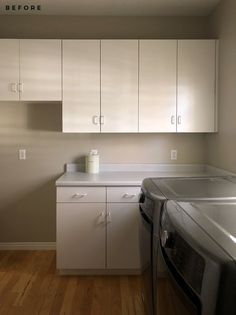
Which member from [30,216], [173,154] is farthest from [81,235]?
[173,154]

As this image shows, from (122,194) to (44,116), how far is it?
4.00ft

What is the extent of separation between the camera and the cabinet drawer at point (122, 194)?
264cm

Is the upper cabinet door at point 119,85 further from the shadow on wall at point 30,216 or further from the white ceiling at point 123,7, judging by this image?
the shadow on wall at point 30,216

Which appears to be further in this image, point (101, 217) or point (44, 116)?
point (44, 116)

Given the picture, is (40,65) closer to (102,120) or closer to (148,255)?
(102,120)

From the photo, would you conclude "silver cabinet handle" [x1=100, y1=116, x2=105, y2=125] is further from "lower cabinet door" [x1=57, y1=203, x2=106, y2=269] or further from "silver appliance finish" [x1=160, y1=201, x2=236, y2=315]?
"silver appliance finish" [x1=160, y1=201, x2=236, y2=315]

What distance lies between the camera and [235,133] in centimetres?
253

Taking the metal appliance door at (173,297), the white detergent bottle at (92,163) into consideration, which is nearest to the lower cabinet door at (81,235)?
the white detergent bottle at (92,163)

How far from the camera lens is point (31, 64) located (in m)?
2.80

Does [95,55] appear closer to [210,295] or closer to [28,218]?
[28,218]

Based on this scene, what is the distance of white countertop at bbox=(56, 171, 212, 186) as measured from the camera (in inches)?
103

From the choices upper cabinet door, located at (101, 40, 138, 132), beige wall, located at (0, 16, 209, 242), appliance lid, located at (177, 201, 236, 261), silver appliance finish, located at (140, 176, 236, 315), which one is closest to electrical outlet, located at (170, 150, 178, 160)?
beige wall, located at (0, 16, 209, 242)

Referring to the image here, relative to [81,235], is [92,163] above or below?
above

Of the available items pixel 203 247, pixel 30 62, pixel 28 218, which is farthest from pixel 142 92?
pixel 203 247
